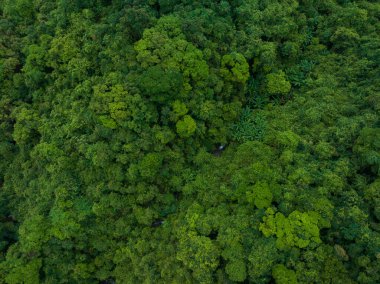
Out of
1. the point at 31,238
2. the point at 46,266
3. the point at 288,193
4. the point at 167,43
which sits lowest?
the point at 46,266

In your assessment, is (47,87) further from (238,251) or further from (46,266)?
A: (238,251)

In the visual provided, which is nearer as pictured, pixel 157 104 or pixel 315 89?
pixel 157 104

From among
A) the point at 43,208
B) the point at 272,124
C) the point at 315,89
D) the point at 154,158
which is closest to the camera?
the point at 154,158

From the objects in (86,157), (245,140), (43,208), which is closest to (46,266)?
(43,208)

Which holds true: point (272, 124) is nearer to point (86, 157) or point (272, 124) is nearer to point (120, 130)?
point (120, 130)

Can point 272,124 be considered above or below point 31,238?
above

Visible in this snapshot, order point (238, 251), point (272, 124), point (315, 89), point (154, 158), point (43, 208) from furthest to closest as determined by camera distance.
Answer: point (315, 89) < point (272, 124) < point (43, 208) < point (154, 158) < point (238, 251)

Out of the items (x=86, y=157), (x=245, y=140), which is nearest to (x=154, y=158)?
(x=86, y=157)
